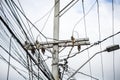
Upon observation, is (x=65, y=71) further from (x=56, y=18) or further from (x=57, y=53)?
(x=56, y=18)

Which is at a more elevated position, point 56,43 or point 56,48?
point 56,43

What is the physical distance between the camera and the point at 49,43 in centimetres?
1073

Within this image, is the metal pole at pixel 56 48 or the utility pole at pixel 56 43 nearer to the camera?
the metal pole at pixel 56 48

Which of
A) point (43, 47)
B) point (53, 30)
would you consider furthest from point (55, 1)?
point (43, 47)

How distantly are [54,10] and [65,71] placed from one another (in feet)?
7.48

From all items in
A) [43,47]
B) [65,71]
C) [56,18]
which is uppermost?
[56,18]

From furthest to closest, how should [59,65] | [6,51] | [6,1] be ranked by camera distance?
[59,65] → [6,51] → [6,1]

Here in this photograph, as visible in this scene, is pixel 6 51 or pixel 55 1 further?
pixel 55 1

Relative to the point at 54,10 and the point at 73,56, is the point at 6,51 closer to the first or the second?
the point at 73,56

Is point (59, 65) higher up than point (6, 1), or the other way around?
point (6, 1)

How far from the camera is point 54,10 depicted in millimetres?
10859

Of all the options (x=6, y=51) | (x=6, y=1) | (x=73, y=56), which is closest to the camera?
(x=6, y=1)

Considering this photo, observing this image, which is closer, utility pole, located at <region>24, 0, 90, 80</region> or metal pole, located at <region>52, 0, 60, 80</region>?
metal pole, located at <region>52, 0, 60, 80</region>

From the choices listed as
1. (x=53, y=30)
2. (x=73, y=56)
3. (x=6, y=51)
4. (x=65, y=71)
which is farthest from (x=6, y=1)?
(x=65, y=71)
